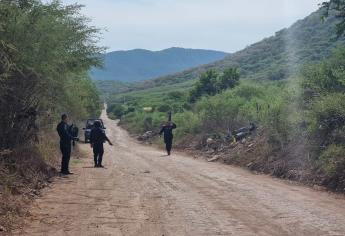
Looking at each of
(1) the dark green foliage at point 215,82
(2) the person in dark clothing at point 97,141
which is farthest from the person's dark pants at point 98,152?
(1) the dark green foliage at point 215,82

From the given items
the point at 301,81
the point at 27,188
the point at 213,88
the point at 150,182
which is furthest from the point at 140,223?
the point at 213,88

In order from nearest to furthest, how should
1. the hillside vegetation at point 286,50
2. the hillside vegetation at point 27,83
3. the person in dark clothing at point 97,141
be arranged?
the hillside vegetation at point 27,83
the person in dark clothing at point 97,141
the hillside vegetation at point 286,50

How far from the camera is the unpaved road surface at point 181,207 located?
375 inches

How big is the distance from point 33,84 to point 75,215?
562cm

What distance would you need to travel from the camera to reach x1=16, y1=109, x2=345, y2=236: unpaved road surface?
9.52 meters

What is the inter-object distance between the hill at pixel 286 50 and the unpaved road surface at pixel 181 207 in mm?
56264

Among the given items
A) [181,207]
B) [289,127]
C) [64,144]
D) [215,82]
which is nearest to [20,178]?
[64,144]

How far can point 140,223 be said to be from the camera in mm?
9945

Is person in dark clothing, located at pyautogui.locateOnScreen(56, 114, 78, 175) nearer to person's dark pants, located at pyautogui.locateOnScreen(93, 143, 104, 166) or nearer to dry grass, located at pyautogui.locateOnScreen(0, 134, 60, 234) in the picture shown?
dry grass, located at pyautogui.locateOnScreen(0, 134, 60, 234)

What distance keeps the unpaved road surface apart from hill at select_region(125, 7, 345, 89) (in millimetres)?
56264

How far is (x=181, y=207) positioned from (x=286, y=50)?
90.3 metres

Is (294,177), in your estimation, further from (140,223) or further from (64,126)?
(140,223)

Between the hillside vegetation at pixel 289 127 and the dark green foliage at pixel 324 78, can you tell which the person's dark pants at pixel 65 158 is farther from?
the dark green foliage at pixel 324 78

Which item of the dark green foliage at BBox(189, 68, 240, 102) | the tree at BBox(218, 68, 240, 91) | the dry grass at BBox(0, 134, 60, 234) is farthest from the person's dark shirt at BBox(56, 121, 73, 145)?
the tree at BBox(218, 68, 240, 91)
